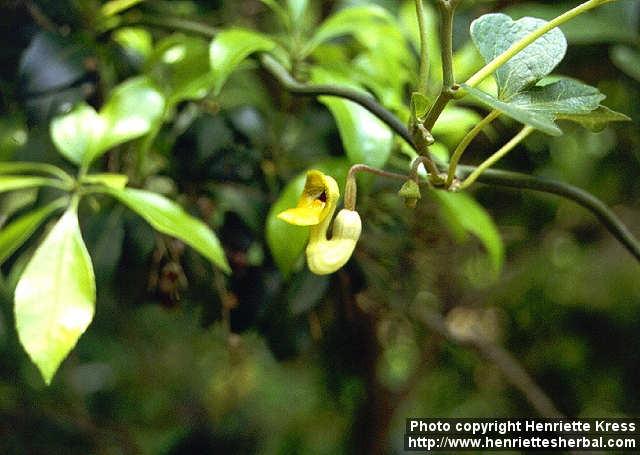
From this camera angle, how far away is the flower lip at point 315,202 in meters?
0.37

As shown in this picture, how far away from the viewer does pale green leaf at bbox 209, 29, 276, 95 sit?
0.51 metres

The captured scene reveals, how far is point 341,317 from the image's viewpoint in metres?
0.74

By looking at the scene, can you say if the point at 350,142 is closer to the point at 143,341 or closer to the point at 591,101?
the point at 591,101

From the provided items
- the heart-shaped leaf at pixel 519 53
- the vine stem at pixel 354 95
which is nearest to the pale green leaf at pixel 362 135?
the vine stem at pixel 354 95

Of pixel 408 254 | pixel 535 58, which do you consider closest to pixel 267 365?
pixel 408 254

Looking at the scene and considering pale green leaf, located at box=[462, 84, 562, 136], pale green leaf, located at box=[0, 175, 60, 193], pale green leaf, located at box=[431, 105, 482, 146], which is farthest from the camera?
pale green leaf, located at box=[431, 105, 482, 146]

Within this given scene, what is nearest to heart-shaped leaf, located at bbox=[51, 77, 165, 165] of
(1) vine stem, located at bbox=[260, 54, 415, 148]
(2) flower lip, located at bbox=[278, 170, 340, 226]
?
(1) vine stem, located at bbox=[260, 54, 415, 148]

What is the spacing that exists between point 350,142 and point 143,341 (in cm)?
90

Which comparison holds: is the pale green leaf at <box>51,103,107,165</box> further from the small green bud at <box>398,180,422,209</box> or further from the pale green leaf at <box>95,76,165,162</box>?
the small green bud at <box>398,180,422,209</box>

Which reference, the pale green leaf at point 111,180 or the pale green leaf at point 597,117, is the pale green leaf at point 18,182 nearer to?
the pale green leaf at point 111,180

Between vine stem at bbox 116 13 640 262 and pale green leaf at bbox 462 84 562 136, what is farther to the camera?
vine stem at bbox 116 13 640 262

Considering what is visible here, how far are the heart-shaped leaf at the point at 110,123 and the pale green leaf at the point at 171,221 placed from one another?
0.05m

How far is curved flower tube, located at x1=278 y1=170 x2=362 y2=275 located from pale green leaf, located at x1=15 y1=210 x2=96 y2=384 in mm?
160

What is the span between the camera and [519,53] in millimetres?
377
